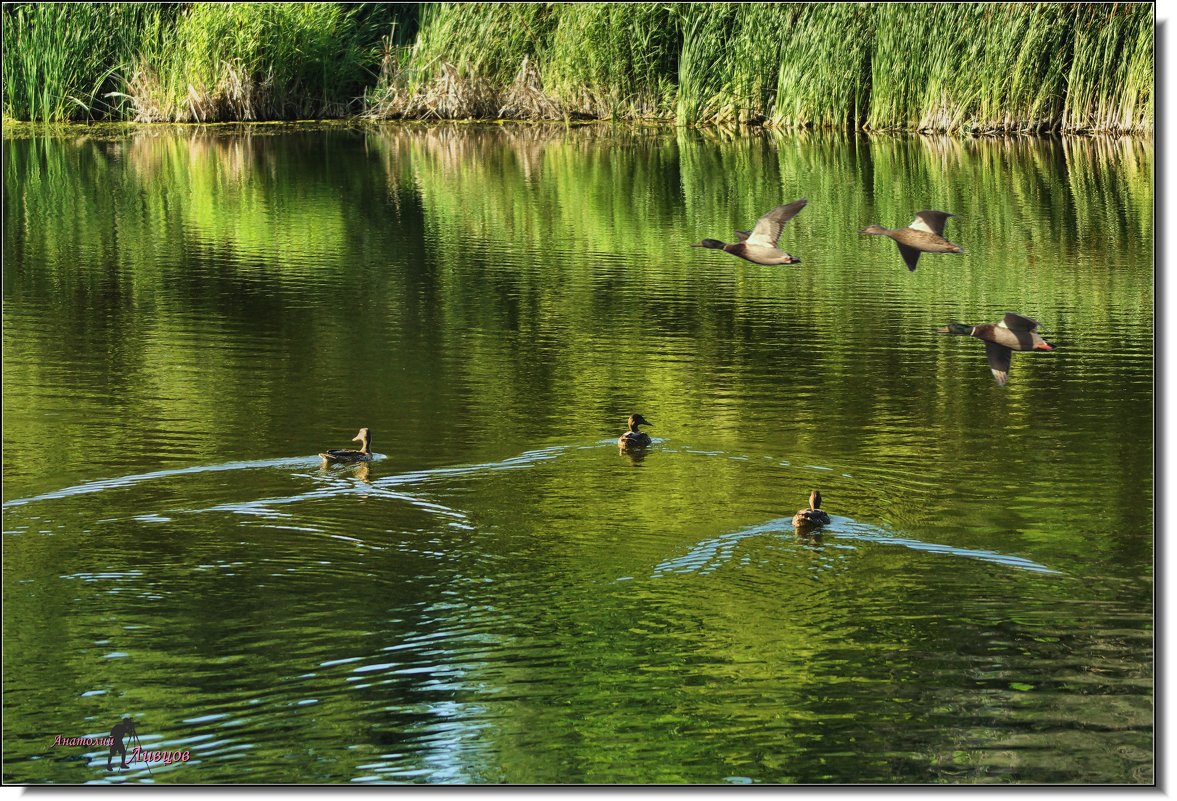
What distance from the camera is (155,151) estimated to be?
30.9m

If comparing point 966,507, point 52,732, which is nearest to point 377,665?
point 52,732

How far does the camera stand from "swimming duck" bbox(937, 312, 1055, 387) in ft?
28.6

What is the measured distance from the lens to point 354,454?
473 inches

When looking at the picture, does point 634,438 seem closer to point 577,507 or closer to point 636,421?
point 636,421

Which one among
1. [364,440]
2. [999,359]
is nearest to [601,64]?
[364,440]

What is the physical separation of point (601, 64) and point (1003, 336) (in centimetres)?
2581

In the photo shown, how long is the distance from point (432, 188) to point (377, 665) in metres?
19.1

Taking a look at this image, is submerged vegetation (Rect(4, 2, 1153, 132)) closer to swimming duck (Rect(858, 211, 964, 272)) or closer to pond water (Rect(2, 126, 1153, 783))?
pond water (Rect(2, 126, 1153, 783))

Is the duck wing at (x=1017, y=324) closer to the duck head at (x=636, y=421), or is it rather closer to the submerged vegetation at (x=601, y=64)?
the duck head at (x=636, y=421)

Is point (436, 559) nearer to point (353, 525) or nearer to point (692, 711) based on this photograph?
point (353, 525)

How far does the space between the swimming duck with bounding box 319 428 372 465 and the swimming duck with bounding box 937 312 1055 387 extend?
4730 millimetres

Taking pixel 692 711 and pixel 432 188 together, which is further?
pixel 432 188

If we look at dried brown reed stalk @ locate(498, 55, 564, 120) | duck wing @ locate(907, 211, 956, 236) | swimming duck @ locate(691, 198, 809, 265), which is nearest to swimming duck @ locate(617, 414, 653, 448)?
swimming duck @ locate(691, 198, 809, 265)

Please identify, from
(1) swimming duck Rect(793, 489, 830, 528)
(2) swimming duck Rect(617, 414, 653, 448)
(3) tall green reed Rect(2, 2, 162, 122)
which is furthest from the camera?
(3) tall green reed Rect(2, 2, 162, 122)
